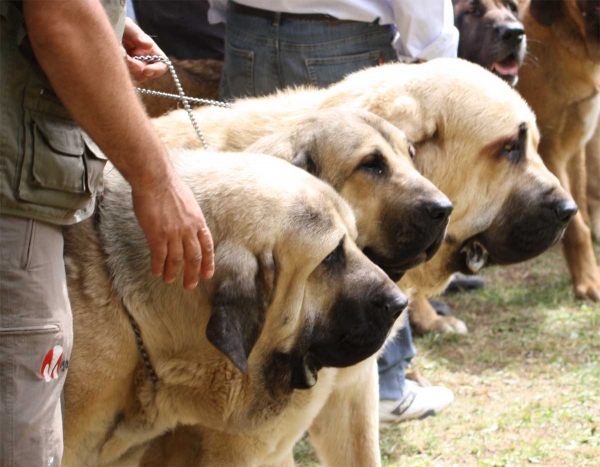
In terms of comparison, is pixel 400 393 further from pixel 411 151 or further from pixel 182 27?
pixel 182 27

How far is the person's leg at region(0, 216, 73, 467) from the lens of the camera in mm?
2291

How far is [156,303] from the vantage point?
280 centimetres

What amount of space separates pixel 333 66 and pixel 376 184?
4.54ft

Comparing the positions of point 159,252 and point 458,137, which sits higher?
point 159,252

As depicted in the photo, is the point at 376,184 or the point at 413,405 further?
the point at 413,405

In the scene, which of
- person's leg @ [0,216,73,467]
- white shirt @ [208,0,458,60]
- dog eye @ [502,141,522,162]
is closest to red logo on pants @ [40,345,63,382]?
person's leg @ [0,216,73,467]

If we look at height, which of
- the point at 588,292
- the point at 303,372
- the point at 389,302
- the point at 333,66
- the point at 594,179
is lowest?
the point at 594,179

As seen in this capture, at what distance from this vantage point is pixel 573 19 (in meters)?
6.93

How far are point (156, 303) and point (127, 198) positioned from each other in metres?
0.39

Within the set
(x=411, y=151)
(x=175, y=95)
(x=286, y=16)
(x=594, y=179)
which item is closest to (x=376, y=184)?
(x=411, y=151)

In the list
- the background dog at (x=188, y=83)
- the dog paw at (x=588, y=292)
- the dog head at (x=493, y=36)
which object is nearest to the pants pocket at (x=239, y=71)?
the background dog at (x=188, y=83)

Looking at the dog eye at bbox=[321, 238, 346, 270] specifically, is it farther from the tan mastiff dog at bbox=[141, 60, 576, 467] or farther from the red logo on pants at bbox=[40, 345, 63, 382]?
the tan mastiff dog at bbox=[141, 60, 576, 467]

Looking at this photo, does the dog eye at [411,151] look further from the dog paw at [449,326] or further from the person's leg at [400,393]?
the dog paw at [449,326]

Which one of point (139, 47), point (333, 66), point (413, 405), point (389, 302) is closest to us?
point (389, 302)
